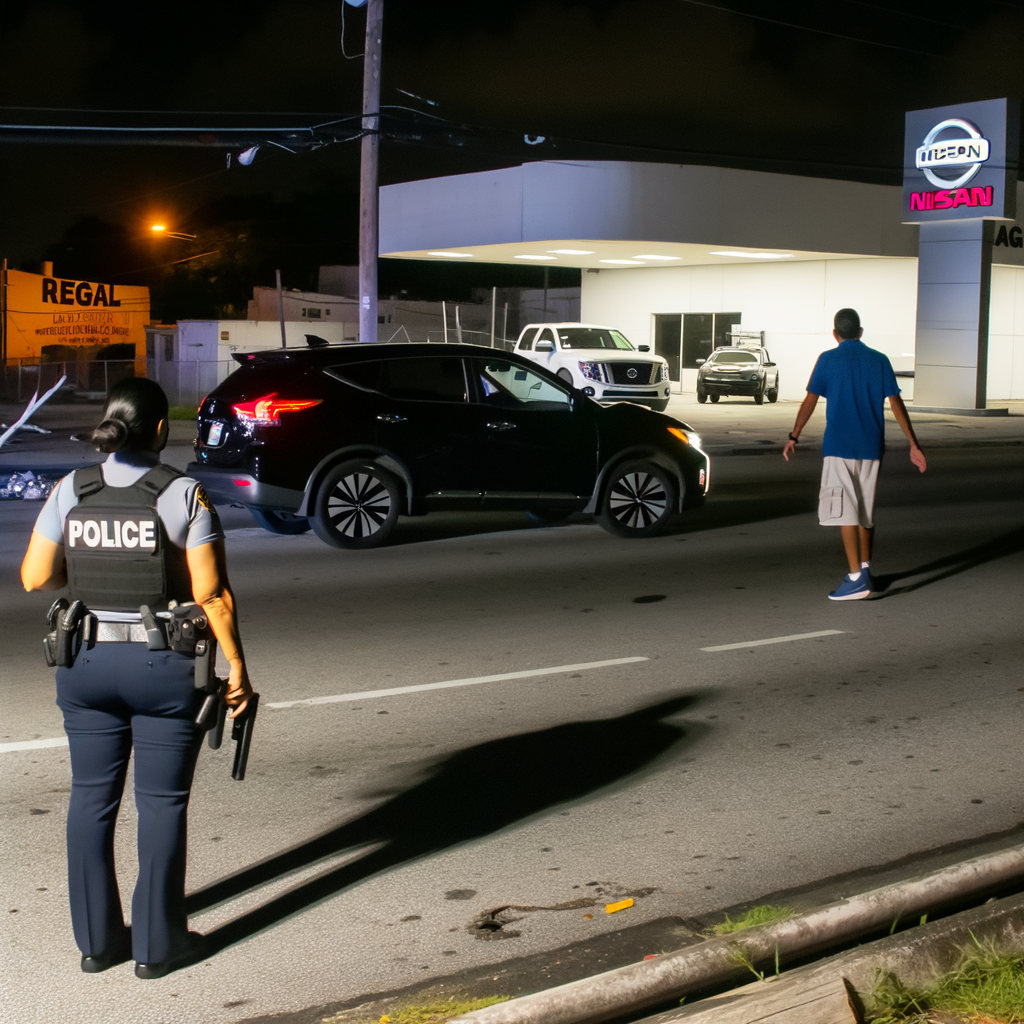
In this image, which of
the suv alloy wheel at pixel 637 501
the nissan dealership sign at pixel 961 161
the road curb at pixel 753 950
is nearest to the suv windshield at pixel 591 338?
the nissan dealership sign at pixel 961 161

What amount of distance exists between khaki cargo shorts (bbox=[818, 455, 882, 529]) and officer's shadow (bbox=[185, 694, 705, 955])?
2.85 m

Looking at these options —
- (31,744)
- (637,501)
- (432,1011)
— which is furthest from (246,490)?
(432,1011)

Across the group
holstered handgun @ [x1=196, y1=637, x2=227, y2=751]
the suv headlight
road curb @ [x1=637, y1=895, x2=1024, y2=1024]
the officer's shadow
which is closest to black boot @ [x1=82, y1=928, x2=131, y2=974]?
the officer's shadow

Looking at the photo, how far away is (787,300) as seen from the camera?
38.3 meters

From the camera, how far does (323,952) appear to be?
3.96 metres

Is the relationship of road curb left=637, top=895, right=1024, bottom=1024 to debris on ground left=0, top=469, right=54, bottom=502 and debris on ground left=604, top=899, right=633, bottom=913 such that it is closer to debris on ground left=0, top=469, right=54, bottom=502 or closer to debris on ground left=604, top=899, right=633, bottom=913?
debris on ground left=604, top=899, right=633, bottom=913

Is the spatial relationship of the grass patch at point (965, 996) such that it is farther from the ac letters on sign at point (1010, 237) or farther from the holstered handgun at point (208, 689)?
the ac letters on sign at point (1010, 237)

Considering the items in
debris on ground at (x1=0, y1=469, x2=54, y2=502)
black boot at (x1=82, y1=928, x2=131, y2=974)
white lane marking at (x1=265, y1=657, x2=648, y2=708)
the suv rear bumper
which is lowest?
black boot at (x1=82, y1=928, x2=131, y2=974)

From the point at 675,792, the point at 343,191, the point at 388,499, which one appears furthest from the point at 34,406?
the point at 343,191

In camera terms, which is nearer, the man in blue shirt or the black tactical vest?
the black tactical vest

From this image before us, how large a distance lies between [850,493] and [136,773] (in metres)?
6.51

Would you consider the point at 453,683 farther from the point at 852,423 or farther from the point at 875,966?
the point at 875,966

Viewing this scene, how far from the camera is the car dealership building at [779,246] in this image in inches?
1240

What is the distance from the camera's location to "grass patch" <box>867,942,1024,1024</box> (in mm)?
3461
